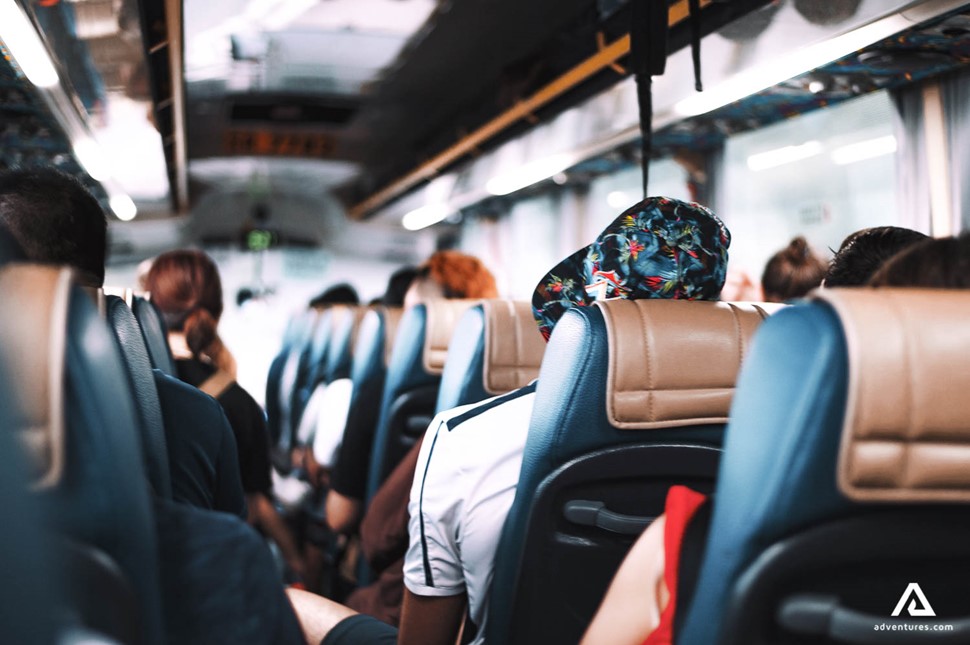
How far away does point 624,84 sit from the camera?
225 inches

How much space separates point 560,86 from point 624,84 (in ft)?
2.31

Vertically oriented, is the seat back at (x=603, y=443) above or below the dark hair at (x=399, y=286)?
below

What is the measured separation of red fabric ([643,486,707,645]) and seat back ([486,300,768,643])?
1.36 ft

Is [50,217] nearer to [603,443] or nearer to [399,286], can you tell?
[603,443]

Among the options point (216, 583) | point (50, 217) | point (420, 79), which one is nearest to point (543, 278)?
point (50, 217)

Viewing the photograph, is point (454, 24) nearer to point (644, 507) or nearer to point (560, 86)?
point (560, 86)

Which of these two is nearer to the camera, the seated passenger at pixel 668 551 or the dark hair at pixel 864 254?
the seated passenger at pixel 668 551

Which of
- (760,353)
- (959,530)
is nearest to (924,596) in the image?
(959,530)

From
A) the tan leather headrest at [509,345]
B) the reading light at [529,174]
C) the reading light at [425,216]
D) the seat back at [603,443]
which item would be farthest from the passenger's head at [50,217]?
the reading light at [425,216]

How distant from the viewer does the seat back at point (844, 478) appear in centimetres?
93

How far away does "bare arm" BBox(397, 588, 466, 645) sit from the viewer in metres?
1.90

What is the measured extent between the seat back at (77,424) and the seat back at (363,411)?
2.68 m

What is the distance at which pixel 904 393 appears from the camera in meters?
0.93

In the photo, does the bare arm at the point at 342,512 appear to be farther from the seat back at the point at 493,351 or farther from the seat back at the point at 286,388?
the seat back at the point at 286,388
